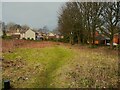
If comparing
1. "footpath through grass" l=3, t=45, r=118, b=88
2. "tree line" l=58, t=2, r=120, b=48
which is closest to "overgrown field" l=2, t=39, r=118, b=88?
"footpath through grass" l=3, t=45, r=118, b=88

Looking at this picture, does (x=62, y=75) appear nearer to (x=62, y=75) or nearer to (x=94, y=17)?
(x=62, y=75)

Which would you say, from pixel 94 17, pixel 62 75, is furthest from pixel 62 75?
pixel 94 17

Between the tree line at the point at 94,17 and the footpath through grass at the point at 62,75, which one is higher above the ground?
the tree line at the point at 94,17

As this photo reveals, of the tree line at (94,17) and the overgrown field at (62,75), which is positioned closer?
the overgrown field at (62,75)

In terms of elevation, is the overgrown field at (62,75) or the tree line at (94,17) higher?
the tree line at (94,17)

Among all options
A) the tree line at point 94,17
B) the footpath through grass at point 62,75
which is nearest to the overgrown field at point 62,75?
the footpath through grass at point 62,75

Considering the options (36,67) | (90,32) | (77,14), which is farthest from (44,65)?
(77,14)

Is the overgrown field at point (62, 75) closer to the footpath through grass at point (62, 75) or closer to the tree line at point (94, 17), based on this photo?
the footpath through grass at point (62, 75)

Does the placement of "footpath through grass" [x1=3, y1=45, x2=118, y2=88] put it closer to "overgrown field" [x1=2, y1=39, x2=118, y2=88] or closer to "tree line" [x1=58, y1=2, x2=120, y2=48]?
"overgrown field" [x1=2, y1=39, x2=118, y2=88]

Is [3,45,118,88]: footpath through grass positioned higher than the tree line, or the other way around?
the tree line

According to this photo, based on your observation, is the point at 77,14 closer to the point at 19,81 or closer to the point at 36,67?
the point at 36,67

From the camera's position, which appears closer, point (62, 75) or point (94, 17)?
point (62, 75)

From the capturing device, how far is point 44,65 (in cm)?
1981

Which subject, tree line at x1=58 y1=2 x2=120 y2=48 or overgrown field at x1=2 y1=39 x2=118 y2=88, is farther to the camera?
tree line at x1=58 y1=2 x2=120 y2=48
